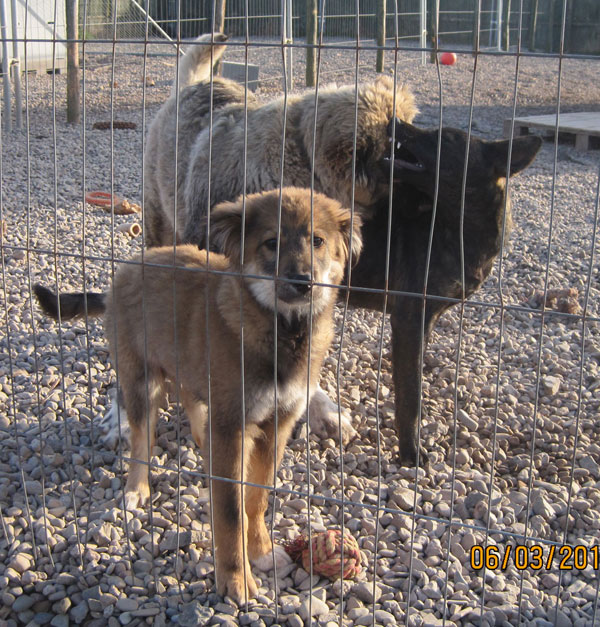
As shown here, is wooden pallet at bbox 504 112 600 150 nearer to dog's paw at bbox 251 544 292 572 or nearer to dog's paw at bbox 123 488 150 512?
dog's paw at bbox 123 488 150 512

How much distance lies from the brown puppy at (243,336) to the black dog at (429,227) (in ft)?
2.34

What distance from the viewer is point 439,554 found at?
3.20 meters

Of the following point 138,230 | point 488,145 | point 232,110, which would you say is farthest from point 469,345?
point 138,230

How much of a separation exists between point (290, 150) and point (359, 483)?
71.7 inches

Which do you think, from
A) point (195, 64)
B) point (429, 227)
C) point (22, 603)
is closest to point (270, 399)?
point (22, 603)

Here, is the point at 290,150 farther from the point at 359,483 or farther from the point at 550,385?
the point at 550,385

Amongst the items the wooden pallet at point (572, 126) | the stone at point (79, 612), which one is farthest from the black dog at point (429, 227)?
the wooden pallet at point (572, 126)

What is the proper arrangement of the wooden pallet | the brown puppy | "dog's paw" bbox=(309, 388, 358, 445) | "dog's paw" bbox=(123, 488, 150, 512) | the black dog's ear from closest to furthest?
the brown puppy < "dog's paw" bbox=(123, 488, 150, 512) < the black dog's ear < "dog's paw" bbox=(309, 388, 358, 445) < the wooden pallet

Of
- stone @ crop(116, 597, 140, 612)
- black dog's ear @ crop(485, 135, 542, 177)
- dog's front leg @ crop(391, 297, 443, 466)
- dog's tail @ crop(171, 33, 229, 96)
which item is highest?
dog's tail @ crop(171, 33, 229, 96)

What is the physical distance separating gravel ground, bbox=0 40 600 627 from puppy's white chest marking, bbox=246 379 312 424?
27 centimetres

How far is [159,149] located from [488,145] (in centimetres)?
228

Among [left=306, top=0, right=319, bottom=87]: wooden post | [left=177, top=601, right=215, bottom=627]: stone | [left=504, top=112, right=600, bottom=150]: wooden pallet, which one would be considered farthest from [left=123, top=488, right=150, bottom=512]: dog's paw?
[left=306, top=0, right=319, bottom=87]: wooden post

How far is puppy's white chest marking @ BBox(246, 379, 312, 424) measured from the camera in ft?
9.73

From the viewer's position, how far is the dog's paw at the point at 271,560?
10.4 ft
